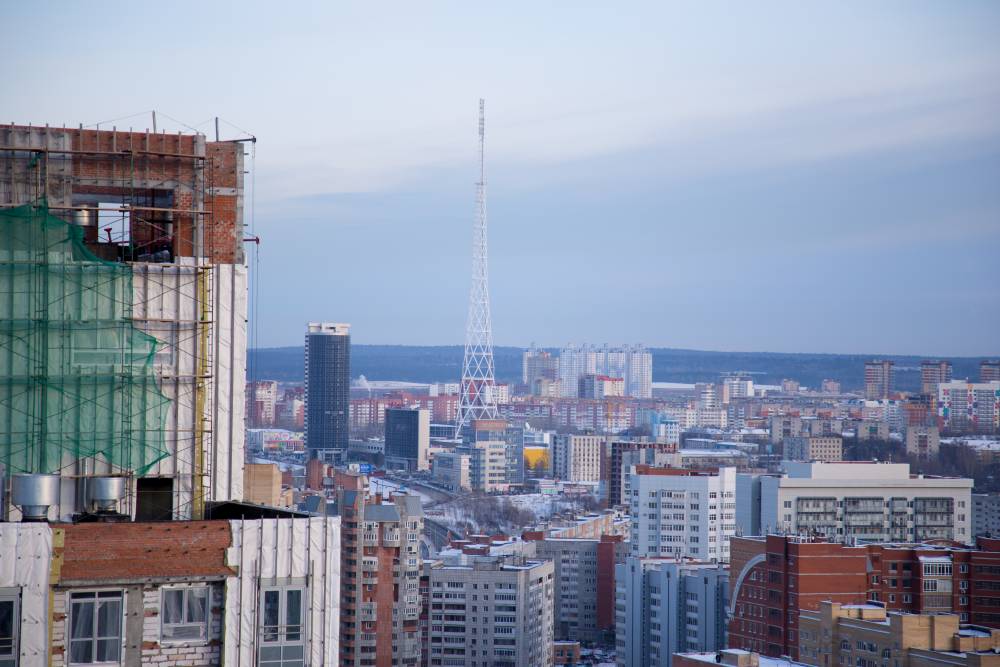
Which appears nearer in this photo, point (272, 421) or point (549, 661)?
point (549, 661)

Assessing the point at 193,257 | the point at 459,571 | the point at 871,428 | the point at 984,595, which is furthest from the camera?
→ the point at 871,428

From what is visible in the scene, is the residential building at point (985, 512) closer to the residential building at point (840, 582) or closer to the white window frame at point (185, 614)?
the residential building at point (840, 582)

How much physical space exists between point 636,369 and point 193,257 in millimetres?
112076

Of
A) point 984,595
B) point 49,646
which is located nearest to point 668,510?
point 984,595

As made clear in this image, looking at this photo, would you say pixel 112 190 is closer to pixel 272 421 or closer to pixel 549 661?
pixel 549 661

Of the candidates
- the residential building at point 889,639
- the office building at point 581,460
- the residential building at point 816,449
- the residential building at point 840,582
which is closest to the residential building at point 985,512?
the residential building at point 840,582

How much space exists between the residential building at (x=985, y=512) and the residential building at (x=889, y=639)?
2112cm

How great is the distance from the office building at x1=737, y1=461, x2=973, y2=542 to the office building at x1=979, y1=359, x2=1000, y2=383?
47.9 metres

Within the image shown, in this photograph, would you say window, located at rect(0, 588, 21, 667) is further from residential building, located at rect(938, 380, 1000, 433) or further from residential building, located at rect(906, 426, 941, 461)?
residential building, located at rect(938, 380, 1000, 433)

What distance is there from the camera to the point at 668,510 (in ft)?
106

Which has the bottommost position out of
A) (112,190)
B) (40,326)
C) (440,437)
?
(440,437)

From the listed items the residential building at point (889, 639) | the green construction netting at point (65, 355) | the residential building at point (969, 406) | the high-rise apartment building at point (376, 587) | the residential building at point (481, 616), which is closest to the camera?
the green construction netting at point (65, 355)

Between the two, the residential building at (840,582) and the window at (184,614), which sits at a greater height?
the window at (184,614)

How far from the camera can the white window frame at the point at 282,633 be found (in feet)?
15.8
